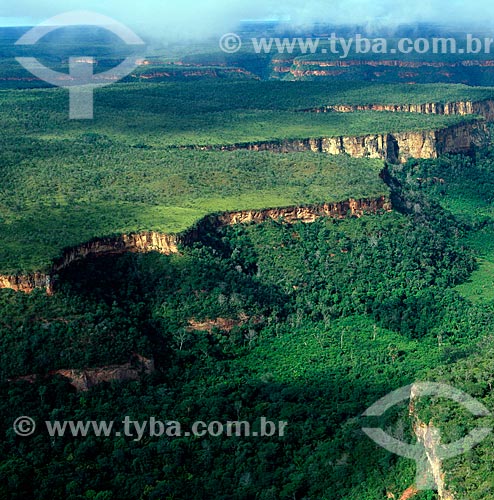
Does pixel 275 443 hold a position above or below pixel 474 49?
below

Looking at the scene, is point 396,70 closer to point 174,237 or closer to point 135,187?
point 135,187

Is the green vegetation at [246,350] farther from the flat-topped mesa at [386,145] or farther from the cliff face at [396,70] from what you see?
the cliff face at [396,70]

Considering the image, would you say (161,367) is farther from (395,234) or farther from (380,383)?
(395,234)

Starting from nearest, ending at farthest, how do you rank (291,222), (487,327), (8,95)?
(487,327) < (291,222) < (8,95)

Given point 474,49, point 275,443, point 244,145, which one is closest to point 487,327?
point 275,443

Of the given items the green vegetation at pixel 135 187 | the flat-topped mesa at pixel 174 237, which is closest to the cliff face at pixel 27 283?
the flat-topped mesa at pixel 174 237

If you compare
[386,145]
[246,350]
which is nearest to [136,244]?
[246,350]
